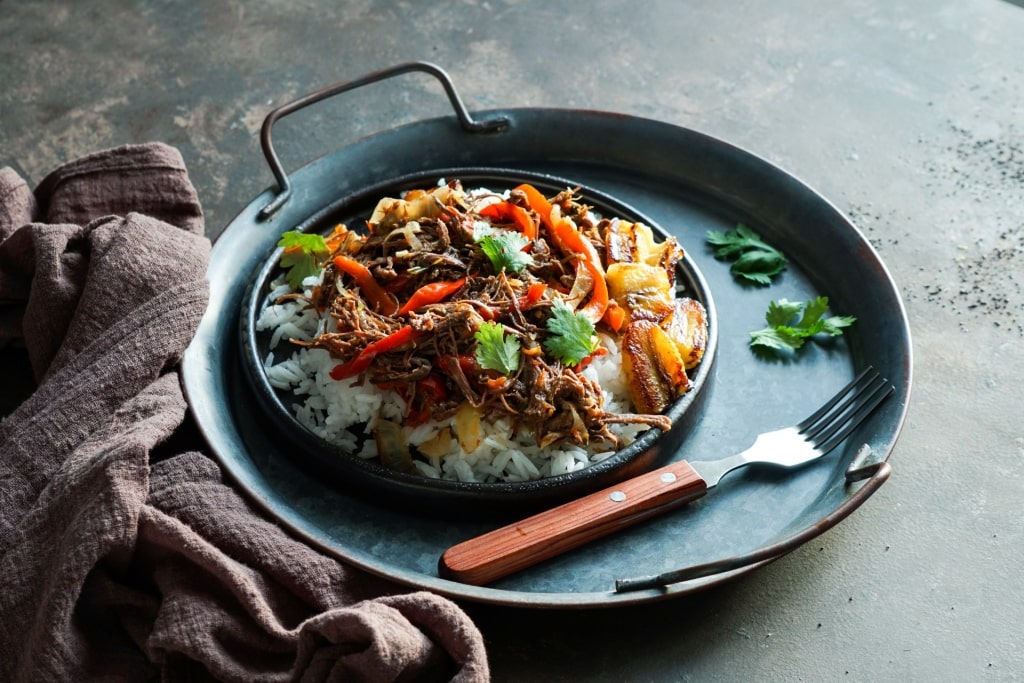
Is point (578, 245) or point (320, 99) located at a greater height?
point (320, 99)

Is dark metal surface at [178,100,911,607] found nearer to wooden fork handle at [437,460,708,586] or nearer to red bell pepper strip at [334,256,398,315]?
wooden fork handle at [437,460,708,586]

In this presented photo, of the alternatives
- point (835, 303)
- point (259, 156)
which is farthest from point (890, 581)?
point (259, 156)

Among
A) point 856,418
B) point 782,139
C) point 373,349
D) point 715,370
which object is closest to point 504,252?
point 373,349

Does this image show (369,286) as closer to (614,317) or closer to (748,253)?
(614,317)

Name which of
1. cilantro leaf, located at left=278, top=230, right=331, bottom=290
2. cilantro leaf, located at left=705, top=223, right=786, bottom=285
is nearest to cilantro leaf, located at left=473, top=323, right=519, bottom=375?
cilantro leaf, located at left=278, top=230, right=331, bottom=290

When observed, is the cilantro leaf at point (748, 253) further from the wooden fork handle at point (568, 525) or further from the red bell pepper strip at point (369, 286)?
the red bell pepper strip at point (369, 286)

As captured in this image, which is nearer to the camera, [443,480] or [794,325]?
[443,480]
